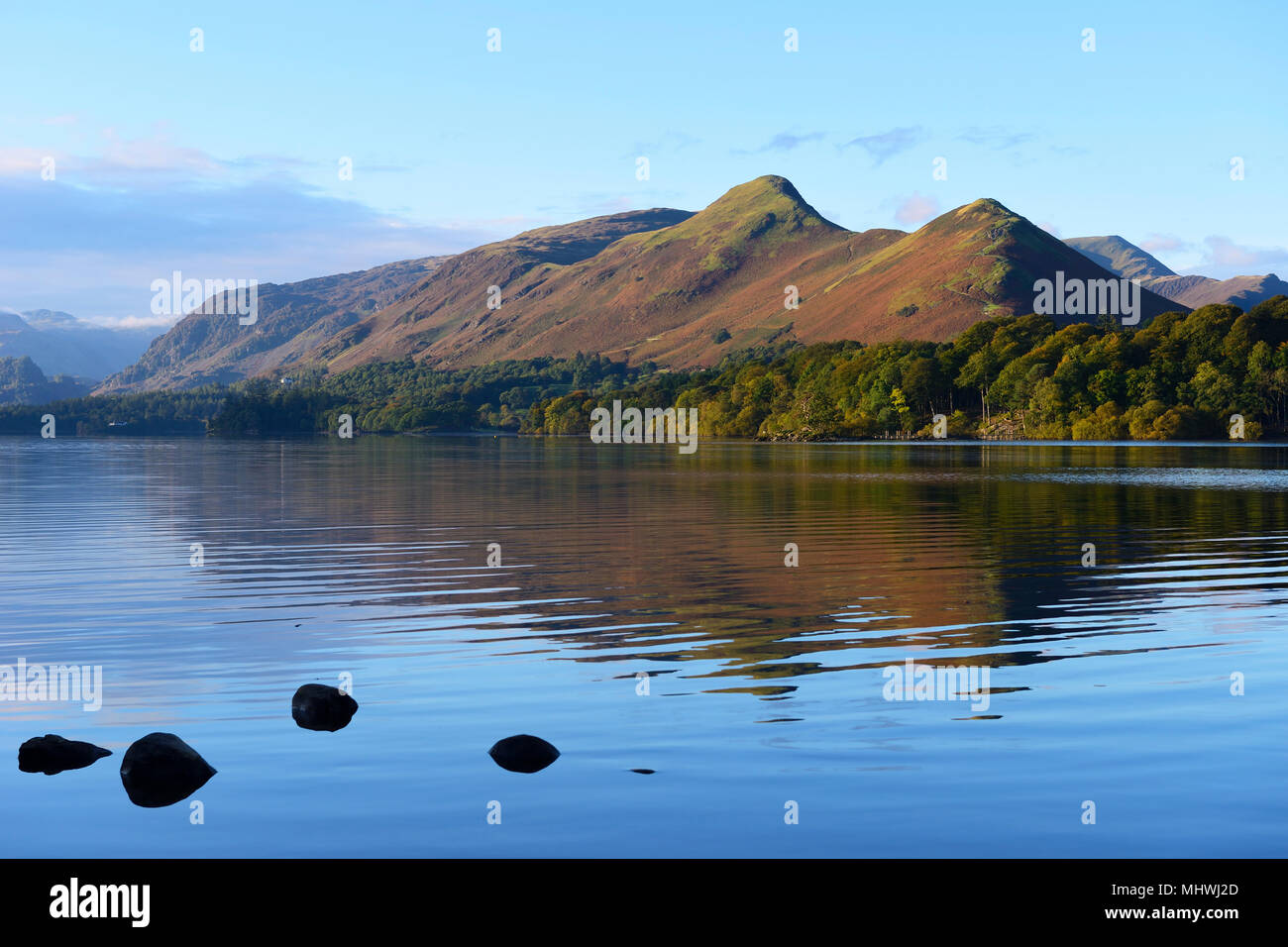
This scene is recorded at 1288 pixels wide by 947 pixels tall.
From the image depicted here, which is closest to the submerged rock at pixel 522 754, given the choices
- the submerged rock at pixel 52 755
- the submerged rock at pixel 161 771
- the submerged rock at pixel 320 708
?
the submerged rock at pixel 320 708

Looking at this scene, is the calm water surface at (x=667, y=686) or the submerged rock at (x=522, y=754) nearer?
the calm water surface at (x=667, y=686)

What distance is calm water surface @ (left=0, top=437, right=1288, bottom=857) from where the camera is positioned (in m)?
14.2

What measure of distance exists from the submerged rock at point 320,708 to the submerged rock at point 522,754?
3368 millimetres

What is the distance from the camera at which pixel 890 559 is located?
4172cm

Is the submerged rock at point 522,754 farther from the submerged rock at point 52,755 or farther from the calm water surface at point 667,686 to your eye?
the submerged rock at point 52,755

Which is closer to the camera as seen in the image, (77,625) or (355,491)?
(77,625)

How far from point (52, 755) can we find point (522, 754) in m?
6.91

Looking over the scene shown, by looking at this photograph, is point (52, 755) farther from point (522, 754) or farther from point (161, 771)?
point (522, 754)

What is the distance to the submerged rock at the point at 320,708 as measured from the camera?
60.8 feet

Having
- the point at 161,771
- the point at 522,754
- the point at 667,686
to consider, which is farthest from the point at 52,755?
the point at 667,686

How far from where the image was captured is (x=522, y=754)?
16.5m

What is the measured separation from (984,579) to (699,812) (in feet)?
78.6

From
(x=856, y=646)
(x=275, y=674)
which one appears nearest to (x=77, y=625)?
(x=275, y=674)
